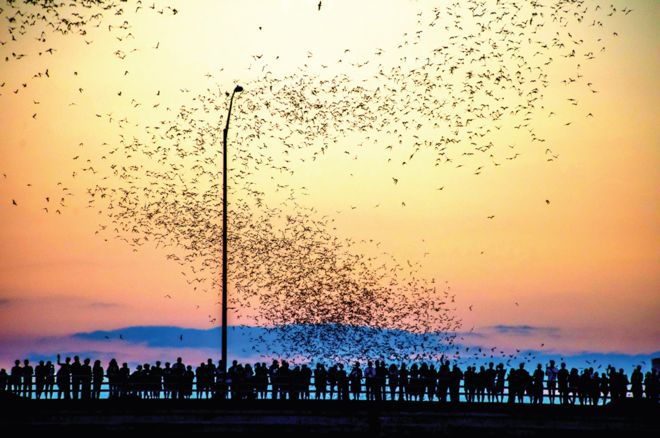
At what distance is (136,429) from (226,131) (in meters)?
14.1

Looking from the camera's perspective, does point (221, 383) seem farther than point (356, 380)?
No

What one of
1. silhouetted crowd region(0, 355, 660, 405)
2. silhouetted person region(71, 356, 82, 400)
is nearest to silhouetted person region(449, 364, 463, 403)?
silhouetted crowd region(0, 355, 660, 405)

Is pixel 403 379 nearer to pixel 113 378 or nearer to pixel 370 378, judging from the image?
pixel 370 378

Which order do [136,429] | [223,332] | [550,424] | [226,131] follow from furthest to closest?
[226,131]
[223,332]
[550,424]
[136,429]

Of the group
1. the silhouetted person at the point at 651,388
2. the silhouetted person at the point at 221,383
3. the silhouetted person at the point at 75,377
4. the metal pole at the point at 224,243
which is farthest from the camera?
the silhouetted person at the point at 651,388

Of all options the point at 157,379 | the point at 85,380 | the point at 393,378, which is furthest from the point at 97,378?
the point at 393,378

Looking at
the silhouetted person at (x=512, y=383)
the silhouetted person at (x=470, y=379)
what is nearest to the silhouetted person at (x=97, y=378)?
the silhouetted person at (x=470, y=379)

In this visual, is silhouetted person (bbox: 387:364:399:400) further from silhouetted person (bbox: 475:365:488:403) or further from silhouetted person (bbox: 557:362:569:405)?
silhouetted person (bbox: 557:362:569:405)

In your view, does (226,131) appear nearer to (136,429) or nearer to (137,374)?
(137,374)

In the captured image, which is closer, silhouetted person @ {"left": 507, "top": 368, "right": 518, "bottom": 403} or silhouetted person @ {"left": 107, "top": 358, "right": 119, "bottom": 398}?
silhouetted person @ {"left": 107, "top": 358, "right": 119, "bottom": 398}

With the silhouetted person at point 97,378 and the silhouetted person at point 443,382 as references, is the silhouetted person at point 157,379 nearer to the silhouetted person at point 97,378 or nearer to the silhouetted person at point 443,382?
the silhouetted person at point 97,378

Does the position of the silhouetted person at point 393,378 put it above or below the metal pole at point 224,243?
below

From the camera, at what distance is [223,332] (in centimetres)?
4072

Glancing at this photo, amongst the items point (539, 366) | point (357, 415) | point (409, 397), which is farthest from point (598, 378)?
point (357, 415)
